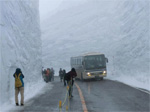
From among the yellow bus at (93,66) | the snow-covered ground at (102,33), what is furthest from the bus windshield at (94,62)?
the snow-covered ground at (102,33)

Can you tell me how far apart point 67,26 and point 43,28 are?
947 centimetres

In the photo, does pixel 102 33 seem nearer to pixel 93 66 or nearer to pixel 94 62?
pixel 94 62

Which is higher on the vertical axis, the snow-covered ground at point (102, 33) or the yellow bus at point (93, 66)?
the snow-covered ground at point (102, 33)

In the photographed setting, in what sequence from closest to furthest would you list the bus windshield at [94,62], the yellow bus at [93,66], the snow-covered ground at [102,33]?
the yellow bus at [93,66], the bus windshield at [94,62], the snow-covered ground at [102,33]

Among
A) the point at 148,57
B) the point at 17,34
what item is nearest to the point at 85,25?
the point at 148,57

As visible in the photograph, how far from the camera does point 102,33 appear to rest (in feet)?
183

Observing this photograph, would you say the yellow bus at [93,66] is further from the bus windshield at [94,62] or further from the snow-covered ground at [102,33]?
the snow-covered ground at [102,33]

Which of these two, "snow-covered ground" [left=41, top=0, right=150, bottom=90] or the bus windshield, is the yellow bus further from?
"snow-covered ground" [left=41, top=0, right=150, bottom=90]

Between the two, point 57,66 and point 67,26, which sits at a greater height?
point 67,26

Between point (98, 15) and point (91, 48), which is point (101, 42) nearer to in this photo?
point (91, 48)

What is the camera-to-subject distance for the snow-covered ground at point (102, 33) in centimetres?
3729

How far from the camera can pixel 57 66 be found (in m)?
56.3

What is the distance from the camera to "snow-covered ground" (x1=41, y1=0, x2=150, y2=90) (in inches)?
1468

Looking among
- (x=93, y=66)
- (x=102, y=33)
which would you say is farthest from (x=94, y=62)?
(x=102, y=33)
